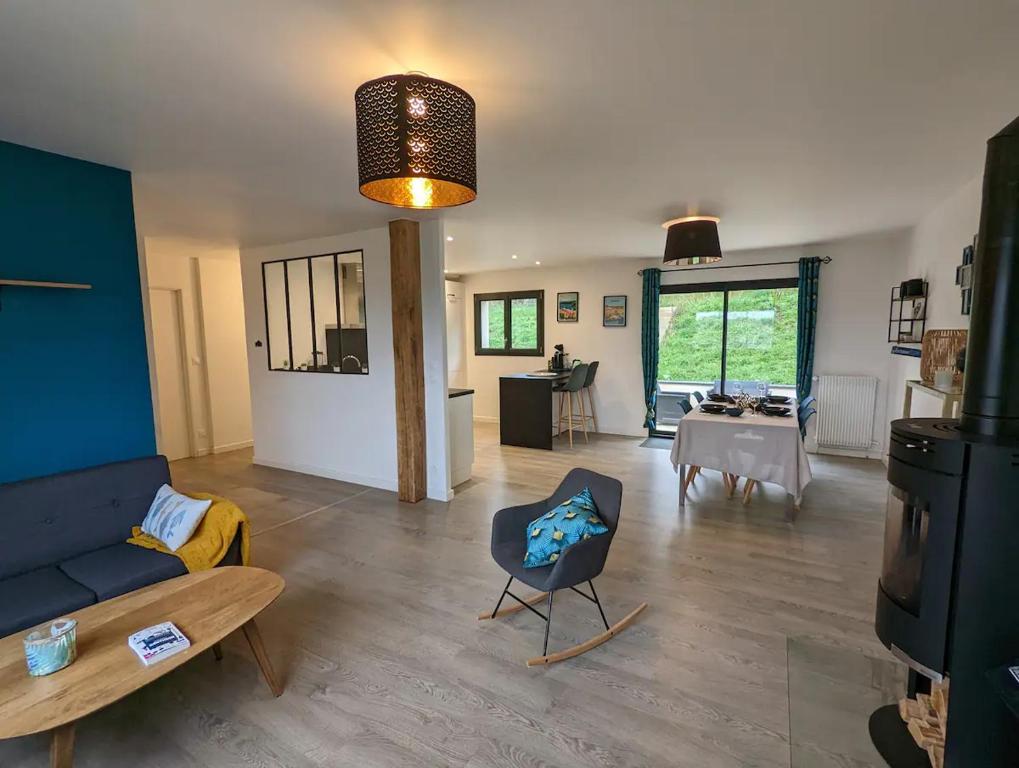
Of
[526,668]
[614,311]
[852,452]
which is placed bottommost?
[526,668]

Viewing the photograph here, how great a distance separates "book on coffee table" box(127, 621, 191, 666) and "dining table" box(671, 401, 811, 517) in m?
3.69

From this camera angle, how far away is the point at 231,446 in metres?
6.71

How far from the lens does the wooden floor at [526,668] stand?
6.03 ft

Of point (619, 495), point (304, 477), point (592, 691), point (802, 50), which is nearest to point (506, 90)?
point (802, 50)

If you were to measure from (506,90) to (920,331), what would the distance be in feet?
15.3

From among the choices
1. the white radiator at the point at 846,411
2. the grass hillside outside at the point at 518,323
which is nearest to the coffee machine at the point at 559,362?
the grass hillside outside at the point at 518,323

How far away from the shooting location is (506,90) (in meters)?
2.03

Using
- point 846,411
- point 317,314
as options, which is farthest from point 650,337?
point 317,314

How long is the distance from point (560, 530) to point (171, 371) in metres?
5.74

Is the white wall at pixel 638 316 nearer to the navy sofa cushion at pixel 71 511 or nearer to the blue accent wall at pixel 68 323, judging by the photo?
the blue accent wall at pixel 68 323

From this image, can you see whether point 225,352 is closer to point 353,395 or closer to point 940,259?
point 353,395

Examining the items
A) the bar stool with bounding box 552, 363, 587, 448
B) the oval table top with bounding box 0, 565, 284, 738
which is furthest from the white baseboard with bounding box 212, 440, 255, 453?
the oval table top with bounding box 0, 565, 284, 738

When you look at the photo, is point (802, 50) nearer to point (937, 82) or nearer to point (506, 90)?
point (937, 82)

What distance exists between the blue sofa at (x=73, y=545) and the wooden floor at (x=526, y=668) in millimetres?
480
